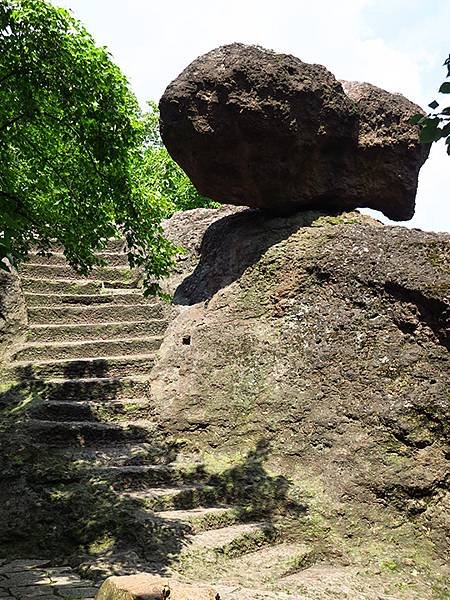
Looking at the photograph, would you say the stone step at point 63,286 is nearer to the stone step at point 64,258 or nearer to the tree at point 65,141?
the stone step at point 64,258

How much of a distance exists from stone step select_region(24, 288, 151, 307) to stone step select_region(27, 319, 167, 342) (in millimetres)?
862

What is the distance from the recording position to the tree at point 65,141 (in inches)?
268

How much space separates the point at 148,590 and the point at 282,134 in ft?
22.3

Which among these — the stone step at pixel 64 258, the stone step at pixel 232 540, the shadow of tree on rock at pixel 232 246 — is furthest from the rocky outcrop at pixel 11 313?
the stone step at pixel 232 540

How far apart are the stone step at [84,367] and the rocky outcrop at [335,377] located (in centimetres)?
49

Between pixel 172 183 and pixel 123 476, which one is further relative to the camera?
pixel 172 183

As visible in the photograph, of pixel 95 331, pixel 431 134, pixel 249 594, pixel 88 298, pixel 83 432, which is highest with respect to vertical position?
pixel 431 134

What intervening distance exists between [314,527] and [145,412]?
9.83 feet

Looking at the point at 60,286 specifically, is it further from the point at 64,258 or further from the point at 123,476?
the point at 123,476

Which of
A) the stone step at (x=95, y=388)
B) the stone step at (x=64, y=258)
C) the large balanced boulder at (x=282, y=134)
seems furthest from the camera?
the stone step at (x=64, y=258)

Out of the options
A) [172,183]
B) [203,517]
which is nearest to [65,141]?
[203,517]

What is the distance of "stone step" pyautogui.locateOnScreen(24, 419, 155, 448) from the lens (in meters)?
7.66

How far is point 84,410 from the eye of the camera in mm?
8242

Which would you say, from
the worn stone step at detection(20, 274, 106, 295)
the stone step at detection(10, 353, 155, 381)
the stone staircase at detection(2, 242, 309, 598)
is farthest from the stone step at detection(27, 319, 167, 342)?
the worn stone step at detection(20, 274, 106, 295)
